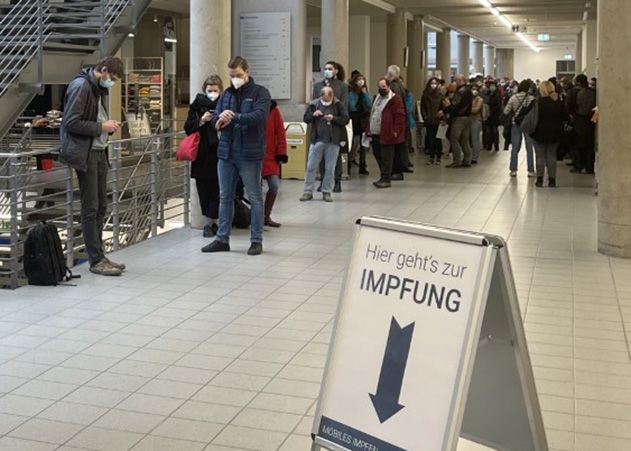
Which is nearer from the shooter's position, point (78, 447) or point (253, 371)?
point (78, 447)

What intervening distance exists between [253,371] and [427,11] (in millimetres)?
21179

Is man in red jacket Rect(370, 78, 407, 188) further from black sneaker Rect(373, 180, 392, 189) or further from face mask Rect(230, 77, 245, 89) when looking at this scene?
face mask Rect(230, 77, 245, 89)

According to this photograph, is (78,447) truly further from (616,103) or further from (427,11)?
(427,11)

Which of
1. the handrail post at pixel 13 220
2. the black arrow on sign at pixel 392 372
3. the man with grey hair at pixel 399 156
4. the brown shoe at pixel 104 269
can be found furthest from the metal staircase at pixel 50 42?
the black arrow on sign at pixel 392 372

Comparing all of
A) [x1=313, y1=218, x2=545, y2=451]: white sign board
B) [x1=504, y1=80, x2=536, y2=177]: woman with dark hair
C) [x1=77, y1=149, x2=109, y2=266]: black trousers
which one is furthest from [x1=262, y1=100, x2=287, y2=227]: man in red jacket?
[x1=313, y1=218, x2=545, y2=451]: white sign board

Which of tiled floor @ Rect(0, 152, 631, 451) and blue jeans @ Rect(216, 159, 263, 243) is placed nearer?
tiled floor @ Rect(0, 152, 631, 451)

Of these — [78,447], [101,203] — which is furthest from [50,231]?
[78,447]

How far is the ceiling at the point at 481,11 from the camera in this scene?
21.5 meters

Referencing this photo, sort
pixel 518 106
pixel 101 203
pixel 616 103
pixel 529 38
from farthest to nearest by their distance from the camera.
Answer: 1. pixel 529 38
2. pixel 518 106
3. pixel 616 103
4. pixel 101 203

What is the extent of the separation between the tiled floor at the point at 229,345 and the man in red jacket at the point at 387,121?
12.3ft

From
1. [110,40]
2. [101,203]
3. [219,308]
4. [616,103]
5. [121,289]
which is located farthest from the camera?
[110,40]

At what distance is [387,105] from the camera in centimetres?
1287

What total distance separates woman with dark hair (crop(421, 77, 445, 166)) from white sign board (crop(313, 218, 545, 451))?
13871 millimetres

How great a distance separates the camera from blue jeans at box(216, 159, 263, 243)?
7.77m
